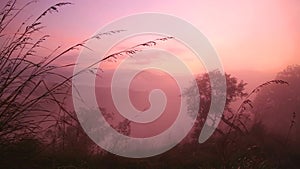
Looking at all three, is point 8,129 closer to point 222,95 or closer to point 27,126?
point 27,126

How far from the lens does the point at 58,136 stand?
482 centimetres

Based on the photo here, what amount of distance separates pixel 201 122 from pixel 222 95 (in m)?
3.92

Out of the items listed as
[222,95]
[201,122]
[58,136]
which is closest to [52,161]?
[58,136]

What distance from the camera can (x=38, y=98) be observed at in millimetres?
3574

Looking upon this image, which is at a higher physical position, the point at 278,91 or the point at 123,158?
the point at 278,91

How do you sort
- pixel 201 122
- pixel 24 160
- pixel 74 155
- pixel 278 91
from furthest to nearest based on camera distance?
1. pixel 278 91
2. pixel 201 122
3. pixel 74 155
4. pixel 24 160

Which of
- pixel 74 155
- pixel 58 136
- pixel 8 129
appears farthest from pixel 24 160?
pixel 74 155

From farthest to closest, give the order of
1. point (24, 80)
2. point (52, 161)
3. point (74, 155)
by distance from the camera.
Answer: point (74, 155) < point (52, 161) < point (24, 80)

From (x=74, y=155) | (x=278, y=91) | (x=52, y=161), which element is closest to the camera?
(x=52, y=161)

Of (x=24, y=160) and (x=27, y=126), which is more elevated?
(x=27, y=126)

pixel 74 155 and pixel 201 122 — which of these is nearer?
pixel 74 155

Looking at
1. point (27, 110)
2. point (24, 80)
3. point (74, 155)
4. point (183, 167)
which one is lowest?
point (183, 167)

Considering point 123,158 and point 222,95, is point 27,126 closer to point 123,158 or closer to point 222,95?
point 123,158

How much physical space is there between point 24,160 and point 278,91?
96.8 feet
